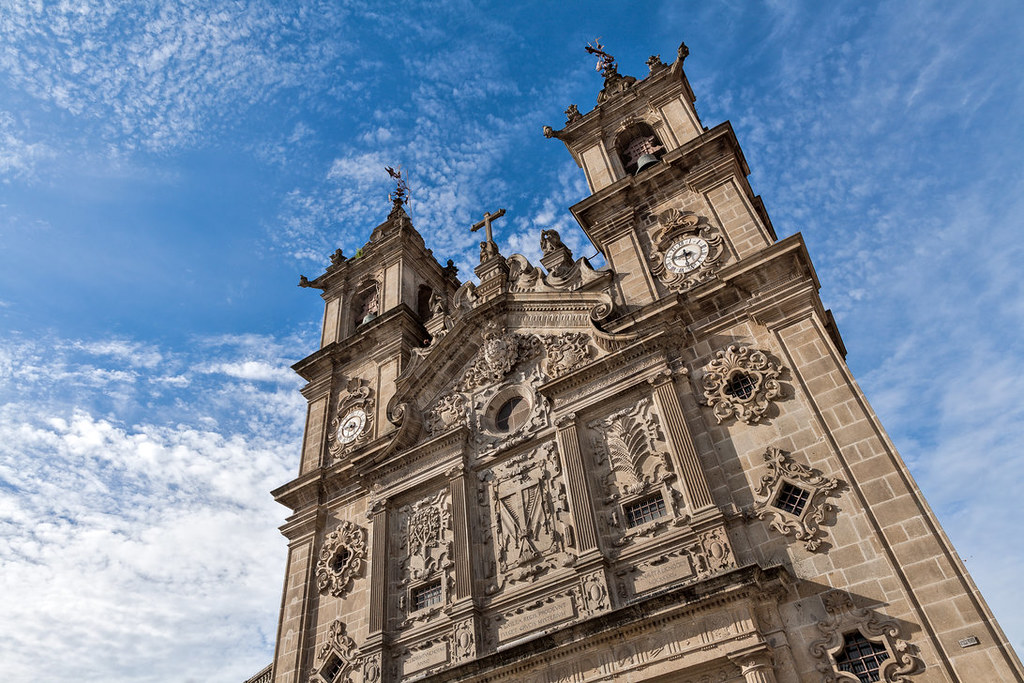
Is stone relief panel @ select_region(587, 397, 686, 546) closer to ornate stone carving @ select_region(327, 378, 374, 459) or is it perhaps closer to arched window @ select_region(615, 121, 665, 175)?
ornate stone carving @ select_region(327, 378, 374, 459)

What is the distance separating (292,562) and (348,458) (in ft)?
11.0

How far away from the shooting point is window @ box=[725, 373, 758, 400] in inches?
599

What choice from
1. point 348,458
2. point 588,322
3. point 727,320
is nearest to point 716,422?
point 727,320

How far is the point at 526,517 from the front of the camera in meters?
16.7

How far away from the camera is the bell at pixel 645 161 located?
70.5 ft

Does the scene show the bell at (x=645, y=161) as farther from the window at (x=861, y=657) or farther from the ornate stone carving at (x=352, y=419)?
the window at (x=861, y=657)

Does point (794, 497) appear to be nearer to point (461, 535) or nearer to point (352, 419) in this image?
point (461, 535)

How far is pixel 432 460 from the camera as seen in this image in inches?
758

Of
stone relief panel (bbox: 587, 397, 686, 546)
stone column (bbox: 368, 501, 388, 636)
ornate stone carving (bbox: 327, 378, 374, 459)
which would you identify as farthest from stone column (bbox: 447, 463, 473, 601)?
ornate stone carving (bbox: 327, 378, 374, 459)

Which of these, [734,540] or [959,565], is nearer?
[959,565]

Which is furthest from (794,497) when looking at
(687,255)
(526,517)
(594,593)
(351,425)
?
(351,425)

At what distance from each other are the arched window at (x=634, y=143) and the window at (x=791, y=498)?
12.5 m

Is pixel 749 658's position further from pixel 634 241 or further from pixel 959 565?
pixel 634 241

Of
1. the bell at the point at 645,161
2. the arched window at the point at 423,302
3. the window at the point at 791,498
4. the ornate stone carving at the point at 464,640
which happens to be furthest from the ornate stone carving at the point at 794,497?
the arched window at the point at 423,302
